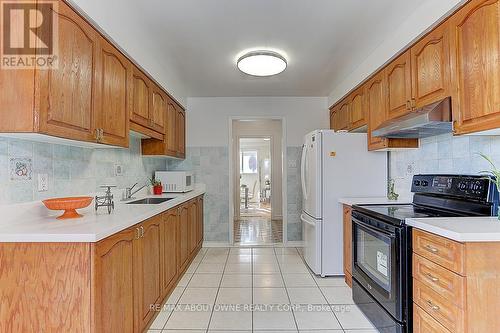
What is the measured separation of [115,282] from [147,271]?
1.66 feet

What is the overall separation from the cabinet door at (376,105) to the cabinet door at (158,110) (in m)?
2.30

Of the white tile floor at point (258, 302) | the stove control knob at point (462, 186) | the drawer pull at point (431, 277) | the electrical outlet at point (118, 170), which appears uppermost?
the electrical outlet at point (118, 170)

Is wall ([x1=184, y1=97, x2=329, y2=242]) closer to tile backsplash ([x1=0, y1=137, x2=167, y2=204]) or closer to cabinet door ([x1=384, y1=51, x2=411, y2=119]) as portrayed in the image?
tile backsplash ([x1=0, y1=137, x2=167, y2=204])

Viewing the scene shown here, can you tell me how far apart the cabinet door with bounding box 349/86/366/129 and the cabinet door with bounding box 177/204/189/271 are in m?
2.24

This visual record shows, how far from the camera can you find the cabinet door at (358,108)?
3209mm

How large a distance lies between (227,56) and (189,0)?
975 mm

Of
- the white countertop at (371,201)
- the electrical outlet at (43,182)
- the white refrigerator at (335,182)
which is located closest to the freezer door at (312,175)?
the white refrigerator at (335,182)

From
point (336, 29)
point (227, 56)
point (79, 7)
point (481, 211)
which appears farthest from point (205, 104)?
point (481, 211)

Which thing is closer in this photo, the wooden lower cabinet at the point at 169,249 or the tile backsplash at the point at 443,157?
the tile backsplash at the point at 443,157

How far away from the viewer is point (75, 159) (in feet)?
7.17

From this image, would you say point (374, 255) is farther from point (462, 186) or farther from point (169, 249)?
point (169, 249)

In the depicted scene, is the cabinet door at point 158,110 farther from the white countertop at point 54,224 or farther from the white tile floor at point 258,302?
the white tile floor at point 258,302

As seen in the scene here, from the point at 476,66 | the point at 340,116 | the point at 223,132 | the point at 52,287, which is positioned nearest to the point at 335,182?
the point at 340,116

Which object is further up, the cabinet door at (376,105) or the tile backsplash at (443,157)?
the cabinet door at (376,105)
